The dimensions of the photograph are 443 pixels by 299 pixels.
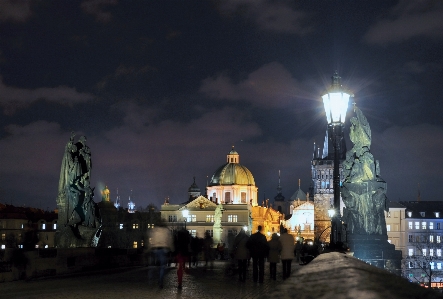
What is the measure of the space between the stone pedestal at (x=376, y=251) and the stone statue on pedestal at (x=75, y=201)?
10.0m

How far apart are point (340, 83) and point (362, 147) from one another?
7808mm

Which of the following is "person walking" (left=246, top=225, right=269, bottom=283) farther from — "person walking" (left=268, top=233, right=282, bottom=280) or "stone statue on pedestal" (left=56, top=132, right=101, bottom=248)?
"stone statue on pedestal" (left=56, top=132, right=101, bottom=248)

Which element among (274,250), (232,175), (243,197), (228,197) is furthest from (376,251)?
(232,175)

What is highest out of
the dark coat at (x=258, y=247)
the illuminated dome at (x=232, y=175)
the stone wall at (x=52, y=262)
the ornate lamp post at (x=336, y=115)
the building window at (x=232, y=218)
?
the illuminated dome at (x=232, y=175)

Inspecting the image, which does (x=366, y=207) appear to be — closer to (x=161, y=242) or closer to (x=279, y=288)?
(x=161, y=242)

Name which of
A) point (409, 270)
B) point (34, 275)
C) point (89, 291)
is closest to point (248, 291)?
point (89, 291)

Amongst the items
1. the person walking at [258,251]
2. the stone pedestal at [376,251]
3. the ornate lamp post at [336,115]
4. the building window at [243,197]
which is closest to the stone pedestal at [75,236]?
the person walking at [258,251]

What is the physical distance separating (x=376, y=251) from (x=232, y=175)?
11583cm

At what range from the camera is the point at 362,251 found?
76.6 feet

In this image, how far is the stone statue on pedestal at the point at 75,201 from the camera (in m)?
22.9

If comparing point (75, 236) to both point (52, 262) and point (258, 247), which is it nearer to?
point (52, 262)

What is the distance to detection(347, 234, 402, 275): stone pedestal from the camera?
2233 cm

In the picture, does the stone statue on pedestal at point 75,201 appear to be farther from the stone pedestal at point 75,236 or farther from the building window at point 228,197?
the building window at point 228,197

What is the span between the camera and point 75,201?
23.0 m
